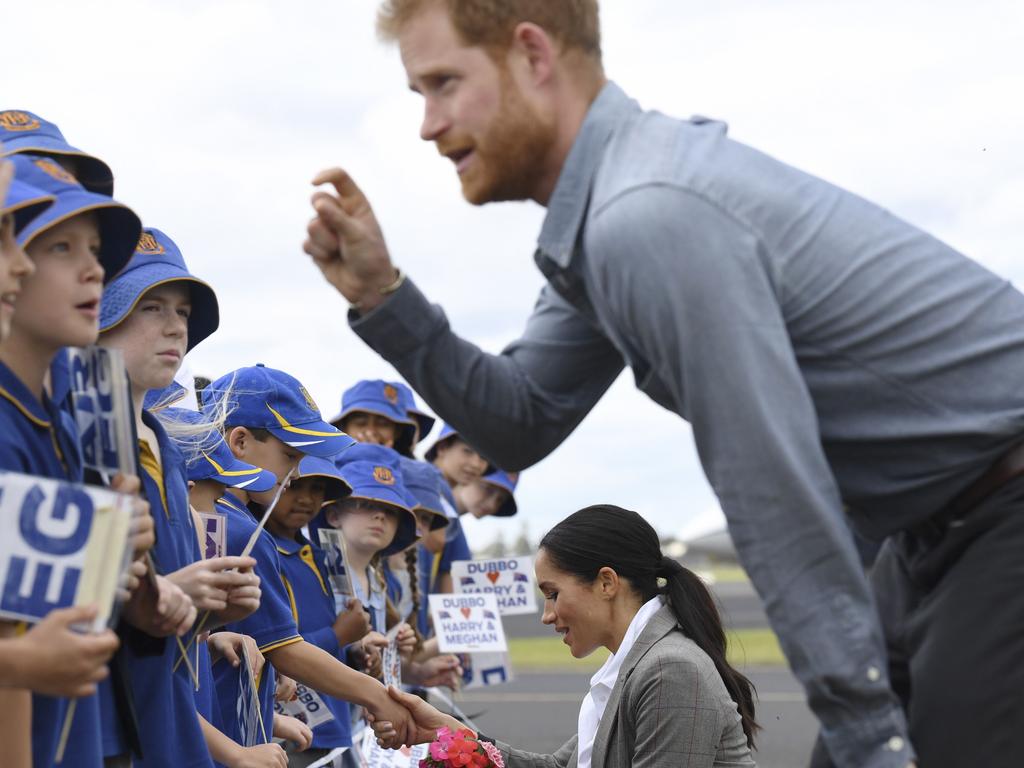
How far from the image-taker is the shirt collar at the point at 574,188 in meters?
2.37

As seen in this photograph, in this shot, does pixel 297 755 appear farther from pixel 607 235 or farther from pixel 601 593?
pixel 607 235

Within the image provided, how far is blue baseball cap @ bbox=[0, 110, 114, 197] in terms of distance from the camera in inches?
126

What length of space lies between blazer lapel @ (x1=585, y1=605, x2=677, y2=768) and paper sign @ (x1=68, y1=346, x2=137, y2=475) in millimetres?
2015

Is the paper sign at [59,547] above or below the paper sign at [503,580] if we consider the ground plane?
above

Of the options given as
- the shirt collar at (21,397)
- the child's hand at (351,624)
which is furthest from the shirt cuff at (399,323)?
the child's hand at (351,624)

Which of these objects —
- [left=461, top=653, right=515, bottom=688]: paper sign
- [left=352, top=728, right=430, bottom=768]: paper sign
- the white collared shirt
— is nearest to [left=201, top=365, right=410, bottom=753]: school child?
the white collared shirt

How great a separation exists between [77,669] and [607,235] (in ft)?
3.32

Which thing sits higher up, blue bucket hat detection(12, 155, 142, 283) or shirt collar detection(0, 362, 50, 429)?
blue bucket hat detection(12, 155, 142, 283)

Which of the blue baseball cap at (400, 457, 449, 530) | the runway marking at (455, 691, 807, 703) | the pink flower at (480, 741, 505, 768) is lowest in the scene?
the runway marking at (455, 691, 807, 703)

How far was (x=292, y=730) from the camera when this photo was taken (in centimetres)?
484

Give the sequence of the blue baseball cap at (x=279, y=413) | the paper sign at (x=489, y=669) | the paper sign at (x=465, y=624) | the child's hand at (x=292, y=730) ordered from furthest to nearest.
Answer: the paper sign at (x=489, y=669), the paper sign at (x=465, y=624), the blue baseball cap at (x=279, y=413), the child's hand at (x=292, y=730)

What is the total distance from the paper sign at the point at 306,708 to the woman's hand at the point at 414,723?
1.03 meters

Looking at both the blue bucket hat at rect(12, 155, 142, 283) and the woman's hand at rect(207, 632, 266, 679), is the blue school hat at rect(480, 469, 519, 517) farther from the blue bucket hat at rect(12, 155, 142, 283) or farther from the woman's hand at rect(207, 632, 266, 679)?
the blue bucket hat at rect(12, 155, 142, 283)

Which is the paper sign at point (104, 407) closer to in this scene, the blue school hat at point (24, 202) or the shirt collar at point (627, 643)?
the blue school hat at point (24, 202)
